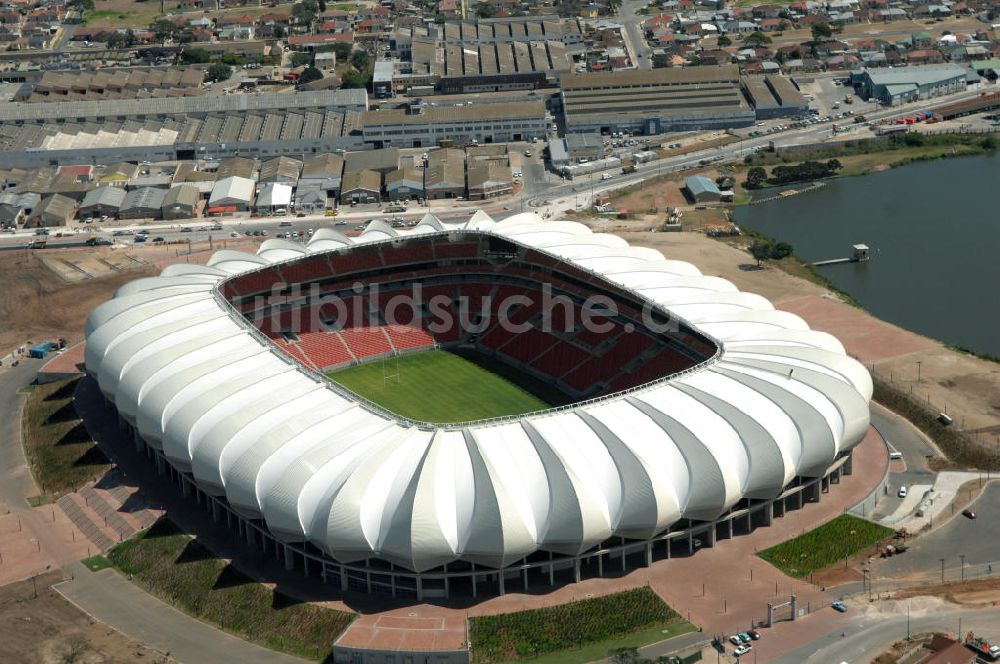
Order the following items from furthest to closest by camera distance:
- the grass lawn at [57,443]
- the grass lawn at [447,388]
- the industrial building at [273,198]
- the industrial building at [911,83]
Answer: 1. the industrial building at [911,83]
2. the industrial building at [273,198]
3. the grass lawn at [447,388]
4. the grass lawn at [57,443]

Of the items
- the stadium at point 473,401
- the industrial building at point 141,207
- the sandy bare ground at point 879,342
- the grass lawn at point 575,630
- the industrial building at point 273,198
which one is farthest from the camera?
the industrial building at point 141,207

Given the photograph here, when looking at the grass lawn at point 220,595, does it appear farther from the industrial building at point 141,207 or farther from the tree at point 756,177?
the tree at point 756,177

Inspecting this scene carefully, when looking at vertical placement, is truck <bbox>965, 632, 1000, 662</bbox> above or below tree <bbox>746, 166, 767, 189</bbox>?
below

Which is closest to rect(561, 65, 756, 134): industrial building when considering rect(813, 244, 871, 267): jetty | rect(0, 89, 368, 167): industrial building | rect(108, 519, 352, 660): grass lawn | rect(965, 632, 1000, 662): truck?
rect(0, 89, 368, 167): industrial building

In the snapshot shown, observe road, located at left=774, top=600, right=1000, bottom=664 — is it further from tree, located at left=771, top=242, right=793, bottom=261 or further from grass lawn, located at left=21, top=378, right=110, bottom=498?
tree, located at left=771, top=242, right=793, bottom=261

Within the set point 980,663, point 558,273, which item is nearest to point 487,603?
point 980,663

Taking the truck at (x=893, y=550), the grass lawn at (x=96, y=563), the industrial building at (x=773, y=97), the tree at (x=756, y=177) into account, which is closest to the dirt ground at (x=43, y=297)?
the grass lawn at (x=96, y=563)
